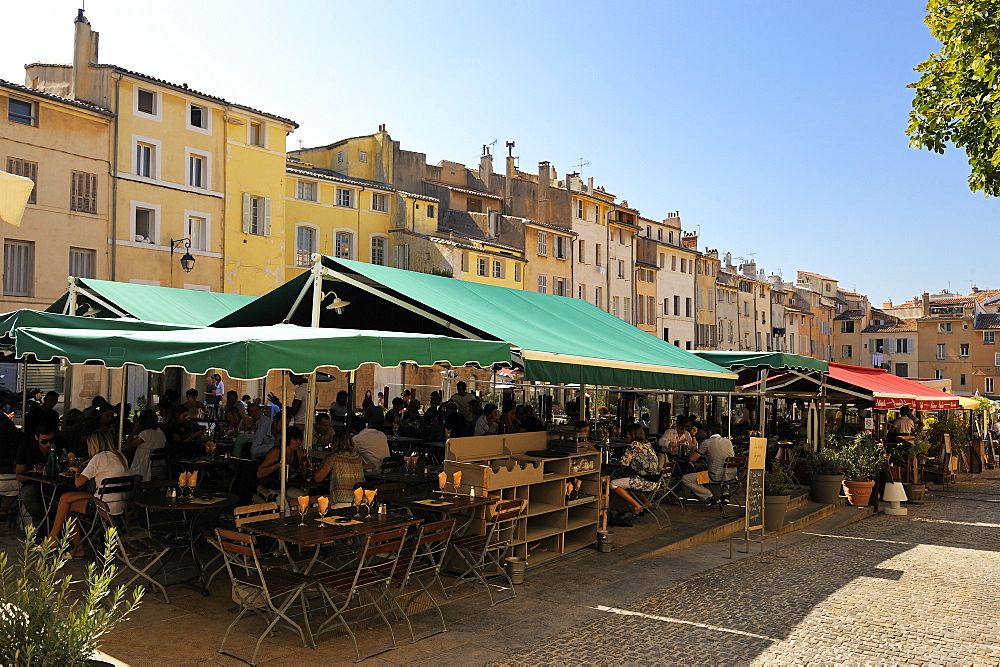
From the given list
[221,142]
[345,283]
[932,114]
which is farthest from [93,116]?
[932,114]

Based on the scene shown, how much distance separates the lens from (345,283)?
10578 mm

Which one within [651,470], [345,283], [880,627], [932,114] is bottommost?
[880,627]

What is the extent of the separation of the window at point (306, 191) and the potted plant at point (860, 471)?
2673cm

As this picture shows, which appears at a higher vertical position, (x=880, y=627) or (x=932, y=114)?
(x=932, y=114)

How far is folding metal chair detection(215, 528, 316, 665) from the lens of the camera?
228 inches

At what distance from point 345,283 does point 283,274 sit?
24.1 m

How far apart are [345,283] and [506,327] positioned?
218 centimetres

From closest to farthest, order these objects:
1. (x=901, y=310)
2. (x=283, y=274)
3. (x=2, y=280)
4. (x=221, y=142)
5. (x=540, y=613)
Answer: (x=540, y=613)
(x=2, y=280)
(x=221, y=142)
(x=283, y=274)
(x=901, y=310)

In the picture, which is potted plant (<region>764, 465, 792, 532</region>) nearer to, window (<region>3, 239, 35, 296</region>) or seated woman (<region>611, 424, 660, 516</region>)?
seated woman (<region>611, 424, 660, 516</region>)

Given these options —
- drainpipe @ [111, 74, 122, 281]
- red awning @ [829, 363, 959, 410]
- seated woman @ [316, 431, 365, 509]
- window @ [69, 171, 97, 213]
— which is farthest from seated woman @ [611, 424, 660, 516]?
window @ [69, 171, 97, 213]

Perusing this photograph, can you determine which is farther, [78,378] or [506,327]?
[78,378]

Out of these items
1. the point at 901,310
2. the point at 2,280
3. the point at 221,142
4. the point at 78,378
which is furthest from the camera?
the point at 901,310

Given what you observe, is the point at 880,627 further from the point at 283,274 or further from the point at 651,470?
the point at 283,274

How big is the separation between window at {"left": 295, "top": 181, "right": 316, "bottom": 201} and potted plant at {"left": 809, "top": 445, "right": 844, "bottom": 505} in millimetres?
26564
